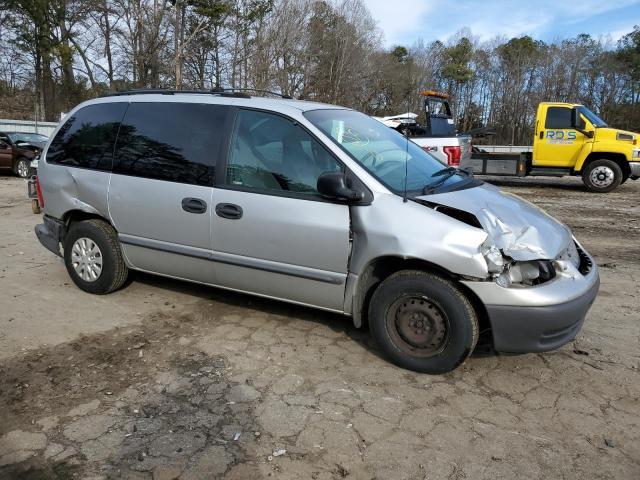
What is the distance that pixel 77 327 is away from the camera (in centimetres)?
427

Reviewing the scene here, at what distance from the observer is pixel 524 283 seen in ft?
10.7

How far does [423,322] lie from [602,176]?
1203 centimetres

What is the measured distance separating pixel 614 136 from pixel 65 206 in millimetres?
12738

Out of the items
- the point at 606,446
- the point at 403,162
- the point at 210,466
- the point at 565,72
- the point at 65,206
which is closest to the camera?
the point at 210,466

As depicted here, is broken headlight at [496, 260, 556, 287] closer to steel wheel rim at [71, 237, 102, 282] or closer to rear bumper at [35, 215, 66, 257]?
steel wheel rim at [71, 237, 102, 282]

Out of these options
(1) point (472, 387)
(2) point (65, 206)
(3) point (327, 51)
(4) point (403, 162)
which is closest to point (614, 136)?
(4) point (403, 162)

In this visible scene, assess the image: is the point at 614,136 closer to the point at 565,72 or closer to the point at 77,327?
the point at 77,327

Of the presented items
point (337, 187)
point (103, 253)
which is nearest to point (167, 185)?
point (103, 253)

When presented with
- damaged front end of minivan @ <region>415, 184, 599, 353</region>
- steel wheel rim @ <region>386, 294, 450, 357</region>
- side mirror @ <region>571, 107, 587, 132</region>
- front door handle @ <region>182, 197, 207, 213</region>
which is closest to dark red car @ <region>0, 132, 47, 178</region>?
front door handle @ <region>182, 197, 207, 213</region>

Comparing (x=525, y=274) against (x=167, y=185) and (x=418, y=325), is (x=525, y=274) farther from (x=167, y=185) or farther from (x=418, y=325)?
(x=167, y=185)

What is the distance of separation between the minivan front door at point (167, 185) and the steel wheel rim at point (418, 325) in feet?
5.15

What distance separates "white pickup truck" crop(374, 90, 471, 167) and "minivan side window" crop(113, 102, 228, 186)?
657 cm

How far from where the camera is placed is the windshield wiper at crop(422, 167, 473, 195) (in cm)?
378

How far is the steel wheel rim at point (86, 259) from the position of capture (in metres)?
4.81
